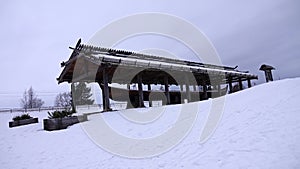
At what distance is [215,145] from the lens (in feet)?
15.8

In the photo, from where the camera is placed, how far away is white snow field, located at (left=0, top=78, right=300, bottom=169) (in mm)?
3900

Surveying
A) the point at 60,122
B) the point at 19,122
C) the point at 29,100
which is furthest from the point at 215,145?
the point at 29,100

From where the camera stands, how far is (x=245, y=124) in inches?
213

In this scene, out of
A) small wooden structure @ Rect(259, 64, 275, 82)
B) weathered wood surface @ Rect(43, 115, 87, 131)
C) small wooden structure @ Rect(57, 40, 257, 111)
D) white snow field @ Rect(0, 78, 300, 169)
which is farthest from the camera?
small wooden structure @ Rect(259, 64, 275, 82)

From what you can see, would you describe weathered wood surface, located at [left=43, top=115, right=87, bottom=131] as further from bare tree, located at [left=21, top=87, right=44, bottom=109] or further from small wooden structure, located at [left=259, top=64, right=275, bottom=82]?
bare tree, located at [left=21, top=87, right=44, bottom=109]

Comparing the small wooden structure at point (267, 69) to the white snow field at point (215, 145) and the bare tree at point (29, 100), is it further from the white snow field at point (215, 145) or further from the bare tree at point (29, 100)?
the bare tree at point (29, 100)

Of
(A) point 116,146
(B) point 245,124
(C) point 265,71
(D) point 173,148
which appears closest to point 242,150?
(B) point 245,124

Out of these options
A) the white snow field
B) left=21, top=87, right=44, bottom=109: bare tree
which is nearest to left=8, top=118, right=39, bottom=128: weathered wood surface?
the white snow field

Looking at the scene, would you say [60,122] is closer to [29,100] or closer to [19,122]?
[19,122]

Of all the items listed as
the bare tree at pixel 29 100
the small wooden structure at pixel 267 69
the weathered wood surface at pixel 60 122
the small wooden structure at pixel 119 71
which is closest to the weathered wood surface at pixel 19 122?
the small wooden structure at pixel 119 71

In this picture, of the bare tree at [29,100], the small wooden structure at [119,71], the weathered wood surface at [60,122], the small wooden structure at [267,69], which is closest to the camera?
the weathered wood surface at [60,122]

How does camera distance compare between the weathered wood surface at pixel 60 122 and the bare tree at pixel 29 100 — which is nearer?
the weathered wood surface at pixel 60 122

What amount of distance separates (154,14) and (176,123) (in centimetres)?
972

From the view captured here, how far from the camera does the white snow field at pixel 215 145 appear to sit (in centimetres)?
390
